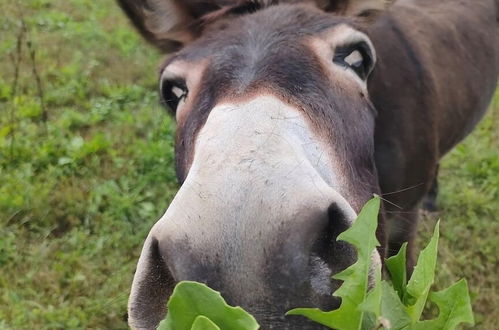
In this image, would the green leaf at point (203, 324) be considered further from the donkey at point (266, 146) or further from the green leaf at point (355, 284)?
the donkey at point (266, 146)

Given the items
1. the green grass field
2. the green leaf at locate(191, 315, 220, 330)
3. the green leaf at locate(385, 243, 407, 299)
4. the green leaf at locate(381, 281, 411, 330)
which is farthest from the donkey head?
the green grass field

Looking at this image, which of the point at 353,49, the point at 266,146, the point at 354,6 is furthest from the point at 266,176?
the point at 354,6

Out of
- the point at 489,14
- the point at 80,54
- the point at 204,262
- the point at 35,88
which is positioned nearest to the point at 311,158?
the point at 204,262

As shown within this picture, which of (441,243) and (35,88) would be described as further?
(35,88)

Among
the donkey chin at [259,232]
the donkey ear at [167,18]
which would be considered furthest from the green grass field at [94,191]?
the donkey chin at [259,232]

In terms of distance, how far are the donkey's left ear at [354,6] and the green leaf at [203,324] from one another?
5.92ft

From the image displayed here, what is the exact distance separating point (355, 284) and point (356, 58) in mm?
1138

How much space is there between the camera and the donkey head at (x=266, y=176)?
122cm

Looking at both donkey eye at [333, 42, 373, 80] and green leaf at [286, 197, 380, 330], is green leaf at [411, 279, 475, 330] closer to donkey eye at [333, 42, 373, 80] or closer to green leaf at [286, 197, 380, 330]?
green leaf at [286, 197, 380, 330]

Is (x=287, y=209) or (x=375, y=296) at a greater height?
(x=375, y=296)

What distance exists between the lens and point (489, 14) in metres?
4.12

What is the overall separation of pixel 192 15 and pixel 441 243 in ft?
7.94

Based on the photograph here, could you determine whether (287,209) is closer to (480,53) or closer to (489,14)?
(480,53)

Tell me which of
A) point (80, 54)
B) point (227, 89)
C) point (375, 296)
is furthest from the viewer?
point (80, 54)
